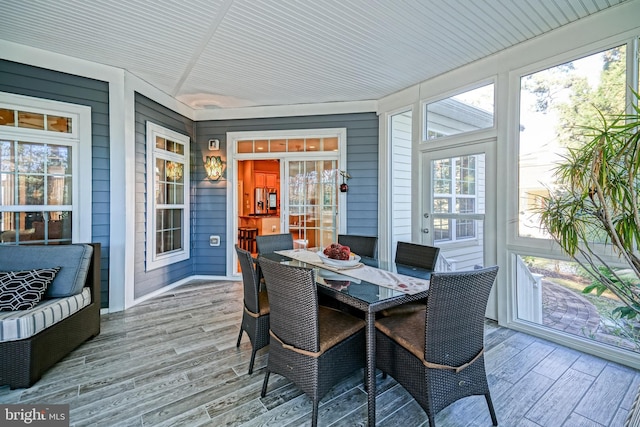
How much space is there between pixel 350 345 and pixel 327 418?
0.44 meters

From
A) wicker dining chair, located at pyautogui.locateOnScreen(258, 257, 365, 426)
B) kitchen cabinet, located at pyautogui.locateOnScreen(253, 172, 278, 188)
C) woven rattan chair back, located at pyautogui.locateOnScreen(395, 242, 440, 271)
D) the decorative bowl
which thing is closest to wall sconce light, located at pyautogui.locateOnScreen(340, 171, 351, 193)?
woven rattan chair back, located at pyautogui.locateOnScreen(395, 242, 440, 271)

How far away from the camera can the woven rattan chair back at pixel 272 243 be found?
342cm

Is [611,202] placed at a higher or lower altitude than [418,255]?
higher

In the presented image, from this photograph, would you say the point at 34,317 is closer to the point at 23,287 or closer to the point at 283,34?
the point at 23,287

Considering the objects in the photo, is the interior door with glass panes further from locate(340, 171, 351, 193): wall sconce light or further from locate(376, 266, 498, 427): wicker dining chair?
locate(376, 266, 498, 427): wicker dining chair

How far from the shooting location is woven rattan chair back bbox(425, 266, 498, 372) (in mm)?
1546

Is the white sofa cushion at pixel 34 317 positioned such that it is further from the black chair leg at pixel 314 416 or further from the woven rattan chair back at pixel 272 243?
the black chair leg at pixel 314 416

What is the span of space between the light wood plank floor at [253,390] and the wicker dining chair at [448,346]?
0.27 metres

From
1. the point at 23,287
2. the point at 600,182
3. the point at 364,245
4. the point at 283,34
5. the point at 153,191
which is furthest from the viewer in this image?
the point at 153,191

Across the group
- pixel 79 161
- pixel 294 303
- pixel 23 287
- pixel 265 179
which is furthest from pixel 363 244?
pixel 265 179

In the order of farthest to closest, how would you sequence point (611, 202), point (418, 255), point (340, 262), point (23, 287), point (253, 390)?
point (418, 255), point (340, 262), point (23, 287), point (253, 390), point (611, 202)

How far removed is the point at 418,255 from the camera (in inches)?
108

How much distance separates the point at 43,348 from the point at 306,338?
2024 mm

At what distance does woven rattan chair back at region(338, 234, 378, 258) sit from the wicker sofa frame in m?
2.62
